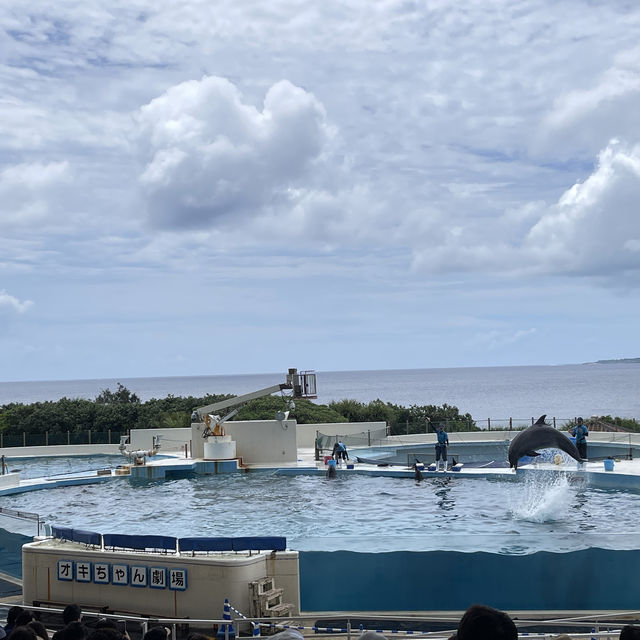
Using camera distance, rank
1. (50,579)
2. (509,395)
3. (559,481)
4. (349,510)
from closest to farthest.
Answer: (50,579)
(349,510)
(559,481)
(509,395)

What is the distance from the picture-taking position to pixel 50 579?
11.3 metres

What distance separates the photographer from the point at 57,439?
2920 cm

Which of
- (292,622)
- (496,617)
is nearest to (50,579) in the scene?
(292,622)

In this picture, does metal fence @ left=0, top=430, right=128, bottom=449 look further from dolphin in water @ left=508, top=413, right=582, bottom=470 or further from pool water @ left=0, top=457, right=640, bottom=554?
dolphin in water @ left=508, top=413, right=582, bottom=470

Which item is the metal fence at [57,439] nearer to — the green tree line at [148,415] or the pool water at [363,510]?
the green tree line at [148,415]

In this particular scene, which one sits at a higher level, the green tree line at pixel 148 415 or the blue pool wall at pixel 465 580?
the green tree line at pixel 148 415

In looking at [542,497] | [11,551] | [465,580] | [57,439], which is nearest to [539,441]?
[542,497]

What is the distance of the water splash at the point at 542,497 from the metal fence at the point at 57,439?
1610 cm

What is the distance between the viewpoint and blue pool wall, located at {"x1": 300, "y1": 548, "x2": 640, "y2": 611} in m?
10.4

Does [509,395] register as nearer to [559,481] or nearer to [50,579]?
[559,481]

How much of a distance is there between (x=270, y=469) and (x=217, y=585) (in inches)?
526

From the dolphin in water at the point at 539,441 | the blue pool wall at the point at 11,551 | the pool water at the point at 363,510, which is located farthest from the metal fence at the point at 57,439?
the dolphin in water at the point at 539,441

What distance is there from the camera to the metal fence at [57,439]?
2856cm

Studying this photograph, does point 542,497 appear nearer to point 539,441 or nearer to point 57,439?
point 539,441
